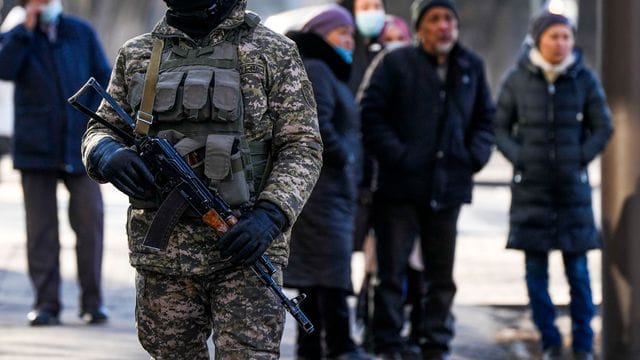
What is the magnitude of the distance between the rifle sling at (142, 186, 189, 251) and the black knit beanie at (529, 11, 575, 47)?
163 inches

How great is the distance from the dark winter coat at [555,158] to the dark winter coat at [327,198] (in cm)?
113

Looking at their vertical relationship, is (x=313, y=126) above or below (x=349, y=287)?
above

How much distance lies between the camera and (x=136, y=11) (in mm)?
24844

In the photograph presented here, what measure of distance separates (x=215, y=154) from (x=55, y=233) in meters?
4.48

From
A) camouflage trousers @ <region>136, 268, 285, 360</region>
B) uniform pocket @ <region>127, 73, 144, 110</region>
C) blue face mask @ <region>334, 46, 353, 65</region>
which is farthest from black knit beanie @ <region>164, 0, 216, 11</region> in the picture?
blue face mask @ <region>334, 46, 353, 65</region>

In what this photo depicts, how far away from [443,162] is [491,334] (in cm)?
152

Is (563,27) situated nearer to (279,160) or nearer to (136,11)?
(279,160)

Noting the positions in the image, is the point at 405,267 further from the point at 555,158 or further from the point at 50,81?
the point at 50,81

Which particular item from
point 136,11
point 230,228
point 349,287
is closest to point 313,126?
point 230,228

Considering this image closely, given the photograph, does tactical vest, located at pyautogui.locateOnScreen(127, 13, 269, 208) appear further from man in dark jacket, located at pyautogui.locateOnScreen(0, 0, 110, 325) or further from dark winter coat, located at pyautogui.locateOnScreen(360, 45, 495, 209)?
man in dark jacket, located at pyautogui.locateOnScreen(0, 0, 110, 325)

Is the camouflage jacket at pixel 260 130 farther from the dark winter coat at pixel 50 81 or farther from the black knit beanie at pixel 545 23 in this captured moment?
the dark winter coat at pixel 50 81

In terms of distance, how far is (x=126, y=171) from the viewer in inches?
175

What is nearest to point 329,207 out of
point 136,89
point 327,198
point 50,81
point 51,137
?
point 327,198

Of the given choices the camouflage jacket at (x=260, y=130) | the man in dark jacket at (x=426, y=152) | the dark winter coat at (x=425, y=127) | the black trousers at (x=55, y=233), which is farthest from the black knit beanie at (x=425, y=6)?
the camouflage jacket at (x=260, y=130)
